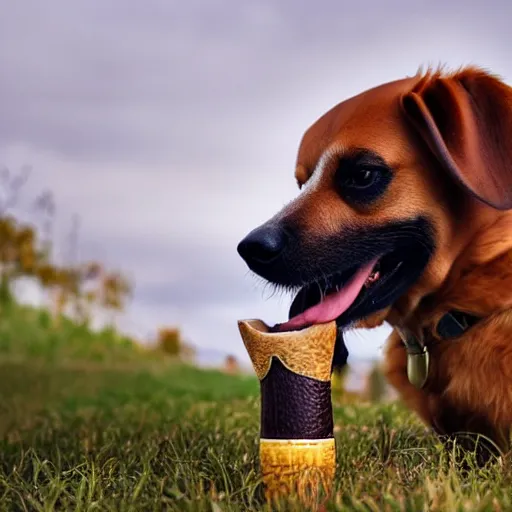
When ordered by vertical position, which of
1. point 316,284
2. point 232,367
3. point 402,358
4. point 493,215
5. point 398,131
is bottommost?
point 232,367

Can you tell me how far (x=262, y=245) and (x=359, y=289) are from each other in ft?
1.28

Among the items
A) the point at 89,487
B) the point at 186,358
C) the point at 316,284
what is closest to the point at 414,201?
the point at 316,284

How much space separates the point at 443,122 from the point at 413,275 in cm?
53

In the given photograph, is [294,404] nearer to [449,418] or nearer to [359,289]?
[359,289]

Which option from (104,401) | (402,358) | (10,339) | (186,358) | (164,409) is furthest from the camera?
(186,358)

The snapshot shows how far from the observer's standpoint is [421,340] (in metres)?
2.79

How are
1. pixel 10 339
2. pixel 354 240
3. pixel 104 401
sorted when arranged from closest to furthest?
pixel 354 240
pixel 104 401
pixel 10 339

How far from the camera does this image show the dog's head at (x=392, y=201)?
2465mm

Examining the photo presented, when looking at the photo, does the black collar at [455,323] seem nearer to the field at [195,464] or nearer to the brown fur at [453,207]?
the brown fur at [453,207]

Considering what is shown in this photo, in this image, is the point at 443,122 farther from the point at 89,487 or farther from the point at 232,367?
the point at 232,367

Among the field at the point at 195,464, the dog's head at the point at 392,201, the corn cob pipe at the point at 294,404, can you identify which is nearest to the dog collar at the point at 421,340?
the dog's head at the point at 392,201

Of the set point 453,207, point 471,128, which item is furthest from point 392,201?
point 471,128

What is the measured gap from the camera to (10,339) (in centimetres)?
1006

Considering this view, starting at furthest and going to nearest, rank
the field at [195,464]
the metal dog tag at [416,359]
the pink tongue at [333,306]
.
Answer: the metal dog tag at [416,359]
the pink tongue at [333,306]
the field at [195,464]
